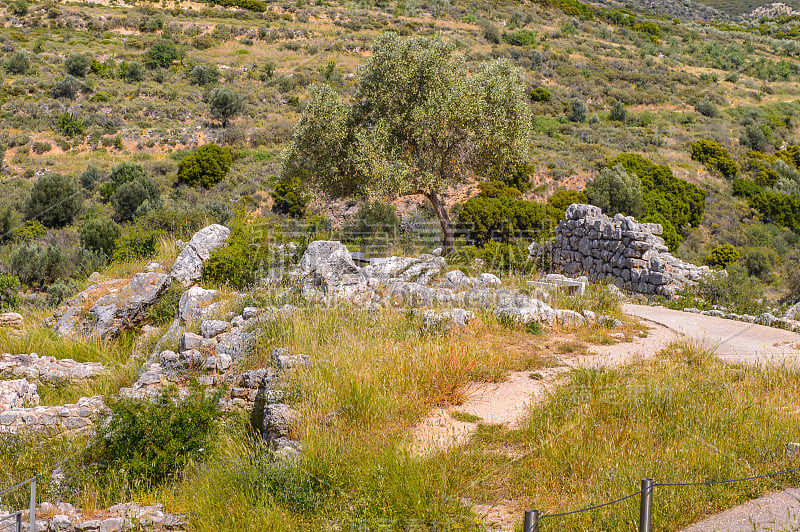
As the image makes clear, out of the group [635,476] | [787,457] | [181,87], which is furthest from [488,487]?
[181,87]

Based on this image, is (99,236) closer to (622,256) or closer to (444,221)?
(444,221)

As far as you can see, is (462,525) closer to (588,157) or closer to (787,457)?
(787,457)

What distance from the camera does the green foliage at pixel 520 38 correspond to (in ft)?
163

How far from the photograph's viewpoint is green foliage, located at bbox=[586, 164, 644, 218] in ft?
73.5

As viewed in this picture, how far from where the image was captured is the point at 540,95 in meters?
39.8

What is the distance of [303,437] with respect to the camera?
4.87 m

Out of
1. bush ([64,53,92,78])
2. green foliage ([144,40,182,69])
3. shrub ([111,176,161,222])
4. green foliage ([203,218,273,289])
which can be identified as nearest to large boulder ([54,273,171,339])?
green foliage ([203,218,273,289])

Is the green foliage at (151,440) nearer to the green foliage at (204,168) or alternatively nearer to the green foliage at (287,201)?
the green foliage at (287,201)

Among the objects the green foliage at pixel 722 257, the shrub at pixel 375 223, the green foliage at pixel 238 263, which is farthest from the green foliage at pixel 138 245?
the green foliage at pixel 722 257

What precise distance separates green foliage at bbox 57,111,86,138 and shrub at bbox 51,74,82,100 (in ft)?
12.1

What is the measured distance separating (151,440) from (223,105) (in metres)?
31.7

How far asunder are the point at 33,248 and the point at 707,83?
51.8 meters

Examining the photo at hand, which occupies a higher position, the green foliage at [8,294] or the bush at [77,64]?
the bush at [77,64]

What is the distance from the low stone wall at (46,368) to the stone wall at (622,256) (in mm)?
12293
